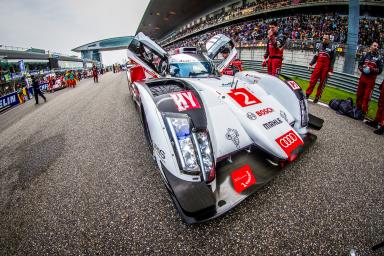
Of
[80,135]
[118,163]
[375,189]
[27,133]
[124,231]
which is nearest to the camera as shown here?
[124,231]

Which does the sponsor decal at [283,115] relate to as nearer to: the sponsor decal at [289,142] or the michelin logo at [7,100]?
the sponsor decal at [289,142]

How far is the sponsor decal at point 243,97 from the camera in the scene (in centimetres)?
223

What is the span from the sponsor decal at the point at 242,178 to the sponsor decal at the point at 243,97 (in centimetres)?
80

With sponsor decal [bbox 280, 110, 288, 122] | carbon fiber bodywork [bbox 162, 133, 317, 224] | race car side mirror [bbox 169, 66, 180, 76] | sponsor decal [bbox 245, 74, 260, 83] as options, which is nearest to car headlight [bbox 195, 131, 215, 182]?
carbon fiber bodywork [bbox 162, 133, 317, 224]

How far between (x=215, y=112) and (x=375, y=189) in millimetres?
1624

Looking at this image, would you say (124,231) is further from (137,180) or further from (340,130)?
(340,130)

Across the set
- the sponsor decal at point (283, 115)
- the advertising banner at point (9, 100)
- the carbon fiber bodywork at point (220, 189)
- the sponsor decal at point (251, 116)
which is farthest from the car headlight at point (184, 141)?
the advertising banner at point (9, 100)

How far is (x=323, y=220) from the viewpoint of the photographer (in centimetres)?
146

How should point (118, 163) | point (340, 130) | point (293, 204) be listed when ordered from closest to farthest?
point (293, 204) < point (118, 163) < point (340, 130)

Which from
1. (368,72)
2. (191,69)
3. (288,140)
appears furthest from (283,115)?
(368,72)

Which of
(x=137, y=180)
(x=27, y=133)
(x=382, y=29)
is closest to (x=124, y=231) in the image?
(x=137, y=180)

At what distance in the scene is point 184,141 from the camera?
A: 155cm

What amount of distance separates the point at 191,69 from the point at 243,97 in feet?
4.18

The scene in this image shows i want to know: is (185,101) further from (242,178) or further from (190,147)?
(242,178)
